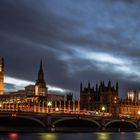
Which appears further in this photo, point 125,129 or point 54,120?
point 125,129

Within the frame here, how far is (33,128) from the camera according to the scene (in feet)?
466

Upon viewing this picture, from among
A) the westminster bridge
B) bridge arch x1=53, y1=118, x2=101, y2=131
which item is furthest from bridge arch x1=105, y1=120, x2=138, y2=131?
bridge arch x1=53, y1=118, x2=101, y2=131

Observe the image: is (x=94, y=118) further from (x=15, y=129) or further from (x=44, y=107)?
(x=44, y=107)

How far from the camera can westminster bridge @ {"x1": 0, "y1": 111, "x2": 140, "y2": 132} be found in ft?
411

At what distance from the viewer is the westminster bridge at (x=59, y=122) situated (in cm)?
12534

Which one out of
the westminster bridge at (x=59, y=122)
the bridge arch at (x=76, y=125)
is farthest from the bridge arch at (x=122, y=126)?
the bridge arch at (x=76, y=125)

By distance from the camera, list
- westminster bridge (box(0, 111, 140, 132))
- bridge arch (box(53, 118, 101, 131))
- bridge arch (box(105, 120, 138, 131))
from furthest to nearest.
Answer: bridge arch (box(105, 120, 138, 131)) < bridge arch (box(53, 118, 101, 131)) < westminster bridge (box(0, 111, 140, 132))

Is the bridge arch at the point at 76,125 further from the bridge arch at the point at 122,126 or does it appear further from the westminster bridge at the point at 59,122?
the bridge arch at the point at 122,126

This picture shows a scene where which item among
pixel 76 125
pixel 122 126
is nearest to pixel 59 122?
pixel 76 125

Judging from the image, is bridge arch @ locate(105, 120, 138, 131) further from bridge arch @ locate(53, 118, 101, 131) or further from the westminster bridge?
bridge arch @ locate(53, 118, 101, 131)

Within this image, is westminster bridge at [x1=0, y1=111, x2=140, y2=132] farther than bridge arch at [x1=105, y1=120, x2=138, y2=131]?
No

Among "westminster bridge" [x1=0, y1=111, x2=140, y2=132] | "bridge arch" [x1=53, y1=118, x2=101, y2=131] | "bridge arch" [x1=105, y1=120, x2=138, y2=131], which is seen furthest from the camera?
"bridge arch" [x1=105, y1=120, x2=138, y2=131]

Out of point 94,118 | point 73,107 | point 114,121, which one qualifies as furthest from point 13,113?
point 73,107

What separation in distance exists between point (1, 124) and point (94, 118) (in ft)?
84.3
